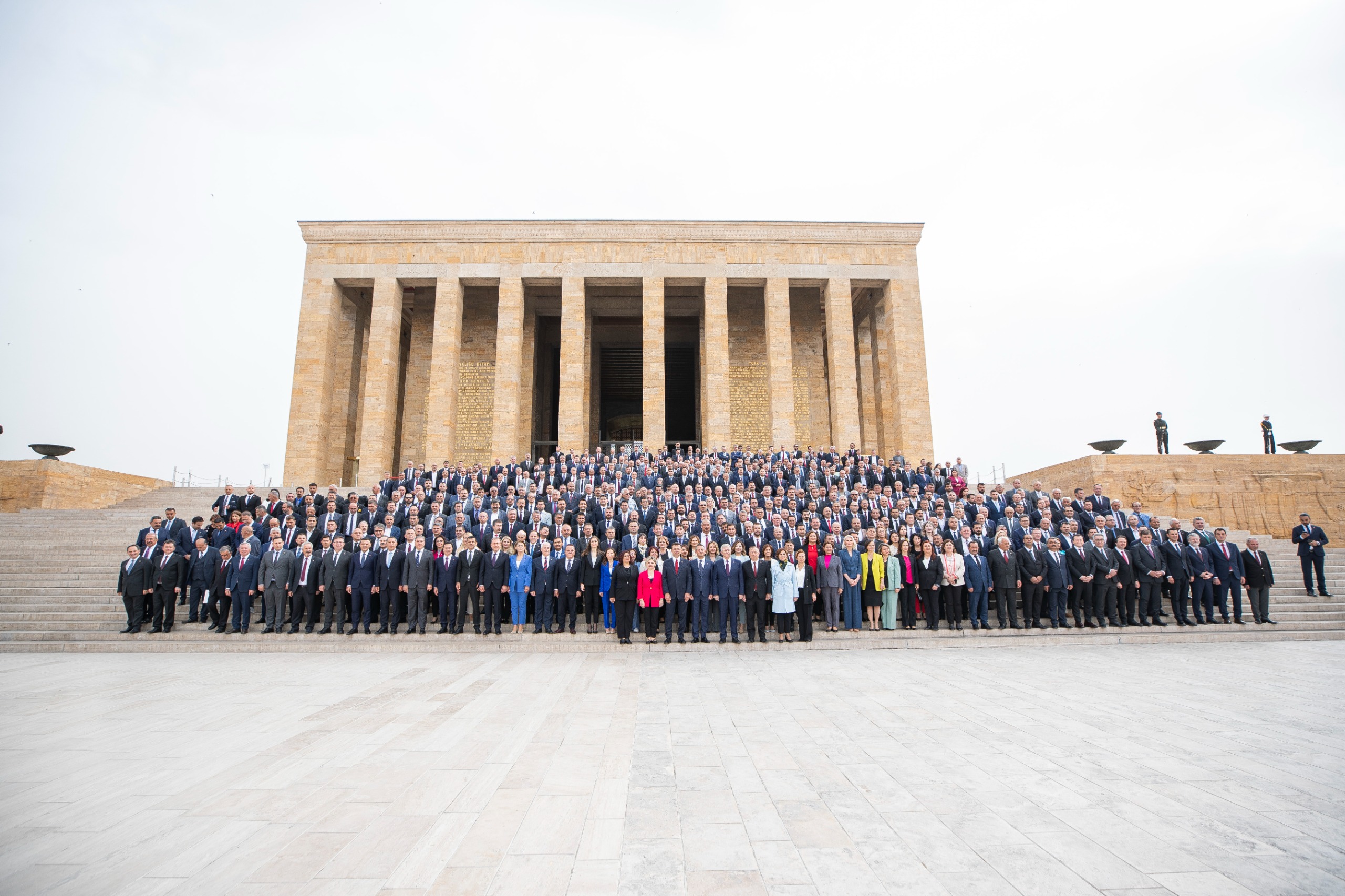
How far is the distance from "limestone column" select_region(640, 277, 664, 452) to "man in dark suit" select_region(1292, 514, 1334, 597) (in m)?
16.3

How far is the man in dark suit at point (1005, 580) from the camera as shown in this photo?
9.30 m

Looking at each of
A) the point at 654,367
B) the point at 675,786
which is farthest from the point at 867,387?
the point at 675,786

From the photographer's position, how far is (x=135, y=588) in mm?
8891

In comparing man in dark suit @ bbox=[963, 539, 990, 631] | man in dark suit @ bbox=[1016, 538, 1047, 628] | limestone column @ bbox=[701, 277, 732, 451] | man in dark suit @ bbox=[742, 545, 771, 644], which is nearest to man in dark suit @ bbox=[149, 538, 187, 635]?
man in dark suit @ bbox=[742, 545, 771, 644]

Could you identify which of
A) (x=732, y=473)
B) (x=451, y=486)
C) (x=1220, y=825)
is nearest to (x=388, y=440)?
(x=451, y=486)

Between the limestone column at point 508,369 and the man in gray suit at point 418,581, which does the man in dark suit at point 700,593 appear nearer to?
the man in gray suit at point 418,581

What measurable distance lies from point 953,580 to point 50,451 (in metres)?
22.1

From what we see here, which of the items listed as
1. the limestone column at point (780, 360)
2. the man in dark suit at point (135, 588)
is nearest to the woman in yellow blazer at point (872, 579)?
the man in dark suit at point (135, 588)

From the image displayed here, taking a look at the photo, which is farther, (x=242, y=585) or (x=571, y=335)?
(x=571, y=335)

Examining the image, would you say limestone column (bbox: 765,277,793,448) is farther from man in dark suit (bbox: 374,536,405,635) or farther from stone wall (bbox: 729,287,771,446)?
man in dark suit (bbox: 374,536,405,635)

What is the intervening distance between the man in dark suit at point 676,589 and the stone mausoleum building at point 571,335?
13974mm

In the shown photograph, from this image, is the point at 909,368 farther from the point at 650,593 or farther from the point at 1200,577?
the point at 650,593

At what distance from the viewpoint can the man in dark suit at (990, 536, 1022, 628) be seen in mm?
9305

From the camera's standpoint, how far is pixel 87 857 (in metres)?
2.65
